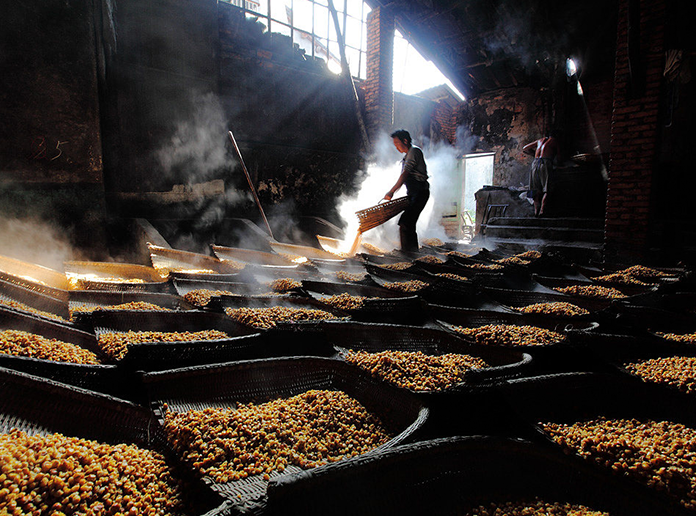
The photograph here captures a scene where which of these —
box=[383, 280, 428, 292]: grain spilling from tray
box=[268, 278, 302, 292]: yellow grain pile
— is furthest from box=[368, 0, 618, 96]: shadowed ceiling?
box=[268, 278, 302, 292]: yellow grain pile

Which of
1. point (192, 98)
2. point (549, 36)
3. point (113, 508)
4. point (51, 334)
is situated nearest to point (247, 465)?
point (113, 508)

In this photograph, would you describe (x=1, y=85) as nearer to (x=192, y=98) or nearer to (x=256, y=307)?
(x=192, y=98)

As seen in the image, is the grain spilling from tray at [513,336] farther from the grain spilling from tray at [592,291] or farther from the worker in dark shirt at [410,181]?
the worker in dark shirt at [410,181]

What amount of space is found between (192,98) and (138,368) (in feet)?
24.1

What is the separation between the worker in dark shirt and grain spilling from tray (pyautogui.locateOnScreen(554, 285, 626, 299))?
321cm

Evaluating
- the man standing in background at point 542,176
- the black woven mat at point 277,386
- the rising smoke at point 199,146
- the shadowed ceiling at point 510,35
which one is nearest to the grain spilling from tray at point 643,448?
the black woven mat at point 277,386

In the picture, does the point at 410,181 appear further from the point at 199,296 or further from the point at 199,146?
the point at 199,296

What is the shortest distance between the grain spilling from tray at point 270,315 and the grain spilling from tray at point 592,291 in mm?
2028

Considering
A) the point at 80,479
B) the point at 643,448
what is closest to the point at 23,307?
the point at 80,479

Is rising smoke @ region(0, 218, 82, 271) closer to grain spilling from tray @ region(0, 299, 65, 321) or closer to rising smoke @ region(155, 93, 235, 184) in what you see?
rising smoke @ region(155, 93, 235, 184)

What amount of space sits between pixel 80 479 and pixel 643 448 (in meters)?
1.63

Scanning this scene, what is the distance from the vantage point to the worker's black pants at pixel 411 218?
640 centimetres

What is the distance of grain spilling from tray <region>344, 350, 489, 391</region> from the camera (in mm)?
1518

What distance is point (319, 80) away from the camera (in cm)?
955
